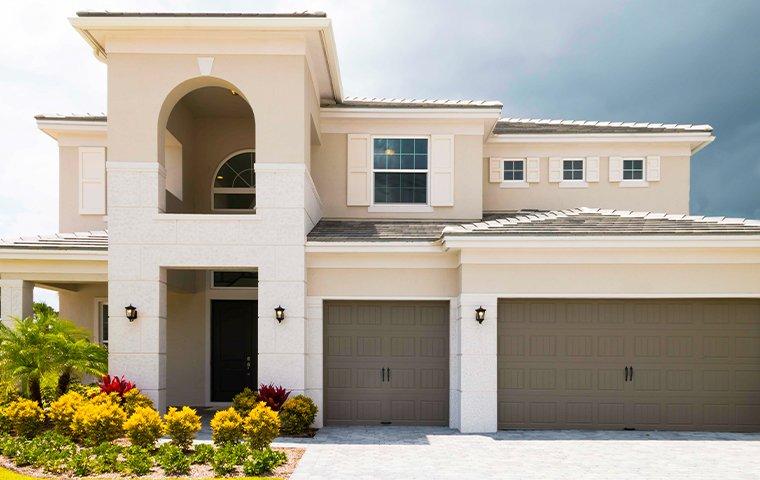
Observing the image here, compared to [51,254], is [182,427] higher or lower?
lower

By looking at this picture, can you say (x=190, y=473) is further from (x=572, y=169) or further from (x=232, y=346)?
(x=572, y=169)

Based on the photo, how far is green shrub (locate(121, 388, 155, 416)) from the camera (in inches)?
464

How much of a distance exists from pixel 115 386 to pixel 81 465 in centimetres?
301

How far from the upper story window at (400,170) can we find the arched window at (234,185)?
3.24 metres

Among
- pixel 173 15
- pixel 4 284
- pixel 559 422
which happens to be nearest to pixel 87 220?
pixel 4 284

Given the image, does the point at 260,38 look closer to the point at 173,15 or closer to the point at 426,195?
the point at 173,15

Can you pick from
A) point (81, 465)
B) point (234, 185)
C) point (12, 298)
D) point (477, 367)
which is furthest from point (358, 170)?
point (81, 465)

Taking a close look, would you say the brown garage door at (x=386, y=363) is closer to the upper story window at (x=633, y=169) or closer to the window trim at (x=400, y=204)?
the window trim at (x=400, y=204)

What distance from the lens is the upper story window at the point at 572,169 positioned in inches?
707

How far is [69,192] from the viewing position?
55.7 feet

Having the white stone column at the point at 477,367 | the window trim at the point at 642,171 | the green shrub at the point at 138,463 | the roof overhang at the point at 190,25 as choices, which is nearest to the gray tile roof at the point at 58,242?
the roof overhang at the point at 190,25

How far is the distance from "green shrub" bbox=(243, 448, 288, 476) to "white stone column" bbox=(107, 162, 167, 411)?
13.3ft

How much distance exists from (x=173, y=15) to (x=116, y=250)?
470 cm

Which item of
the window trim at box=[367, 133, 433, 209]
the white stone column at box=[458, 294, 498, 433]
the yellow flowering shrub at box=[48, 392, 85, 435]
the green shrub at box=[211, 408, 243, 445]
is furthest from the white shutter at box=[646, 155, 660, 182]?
the yellow flowering shrub at box=[48, 392, 85, 435]
